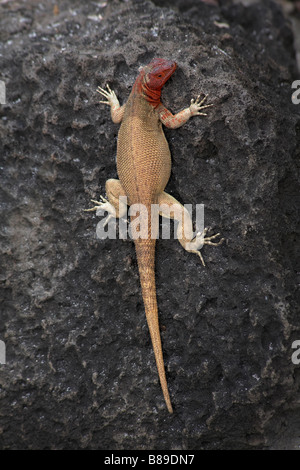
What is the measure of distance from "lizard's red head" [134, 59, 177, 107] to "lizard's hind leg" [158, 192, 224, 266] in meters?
0.91

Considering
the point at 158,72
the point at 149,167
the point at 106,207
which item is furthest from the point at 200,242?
the point at 158,72

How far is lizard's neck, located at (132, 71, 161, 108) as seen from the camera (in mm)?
4863

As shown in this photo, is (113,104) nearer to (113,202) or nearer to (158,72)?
(158,72)

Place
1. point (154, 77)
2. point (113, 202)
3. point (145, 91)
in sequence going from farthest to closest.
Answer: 1. point (113, 202)
2. point (145, 91)
3. point (154, 77)

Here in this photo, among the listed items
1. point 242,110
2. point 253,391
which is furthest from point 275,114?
point 253,391

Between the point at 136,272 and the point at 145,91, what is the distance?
5.45 feet

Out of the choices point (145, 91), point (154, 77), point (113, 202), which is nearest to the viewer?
point (154, 77)

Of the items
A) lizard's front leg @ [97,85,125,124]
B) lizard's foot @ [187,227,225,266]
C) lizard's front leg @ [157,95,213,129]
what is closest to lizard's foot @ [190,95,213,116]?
lizard's front leg @ [157,95,213,129]

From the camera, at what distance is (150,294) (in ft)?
16.2

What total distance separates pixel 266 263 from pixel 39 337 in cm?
226

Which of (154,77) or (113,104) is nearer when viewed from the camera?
(154,77)

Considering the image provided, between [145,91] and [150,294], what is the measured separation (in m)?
1.83

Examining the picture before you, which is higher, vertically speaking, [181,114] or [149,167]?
[181,114]

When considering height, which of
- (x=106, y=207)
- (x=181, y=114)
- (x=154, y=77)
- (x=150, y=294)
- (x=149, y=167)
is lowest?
(x=150, y=294)
